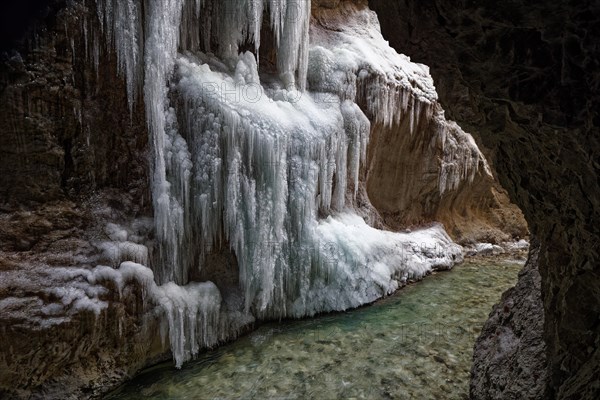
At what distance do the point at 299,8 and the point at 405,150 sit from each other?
13.0 ft

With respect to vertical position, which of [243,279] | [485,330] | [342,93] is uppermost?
[342,93]

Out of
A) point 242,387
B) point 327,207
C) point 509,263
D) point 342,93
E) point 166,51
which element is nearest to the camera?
point 242,387

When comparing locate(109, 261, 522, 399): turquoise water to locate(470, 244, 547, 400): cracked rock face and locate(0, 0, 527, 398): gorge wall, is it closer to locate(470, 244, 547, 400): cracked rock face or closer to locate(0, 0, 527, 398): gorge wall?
locate(0, 0, 527, 398): gorge wall

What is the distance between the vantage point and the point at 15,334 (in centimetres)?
368

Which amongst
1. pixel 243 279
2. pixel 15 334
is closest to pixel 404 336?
pixel 243 279

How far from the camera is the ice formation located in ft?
16.3

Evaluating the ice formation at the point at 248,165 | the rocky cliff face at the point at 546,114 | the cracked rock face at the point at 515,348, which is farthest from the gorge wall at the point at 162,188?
the rocky cliff face at the point at 546,114

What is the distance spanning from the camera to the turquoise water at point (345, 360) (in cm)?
416

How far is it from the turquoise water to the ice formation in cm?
38

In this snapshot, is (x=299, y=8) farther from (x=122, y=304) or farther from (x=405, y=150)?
(x=122, y=304)

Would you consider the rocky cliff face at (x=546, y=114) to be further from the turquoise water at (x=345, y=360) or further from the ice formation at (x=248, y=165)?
the ice formation at (x=248, y=165)

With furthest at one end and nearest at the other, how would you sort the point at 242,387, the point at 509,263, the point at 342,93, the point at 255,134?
the point at 509,263
the point at 342,93
the point at 255,134
the point at 242,387

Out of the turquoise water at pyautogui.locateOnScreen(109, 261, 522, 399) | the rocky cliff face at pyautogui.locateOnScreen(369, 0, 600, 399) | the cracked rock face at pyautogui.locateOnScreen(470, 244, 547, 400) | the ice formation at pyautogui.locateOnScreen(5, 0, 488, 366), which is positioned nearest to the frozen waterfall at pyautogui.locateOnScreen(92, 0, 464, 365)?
the ice formation at pyautogui.locateOnScreen(5, 0, 488, 366)

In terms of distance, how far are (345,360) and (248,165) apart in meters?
2.77
